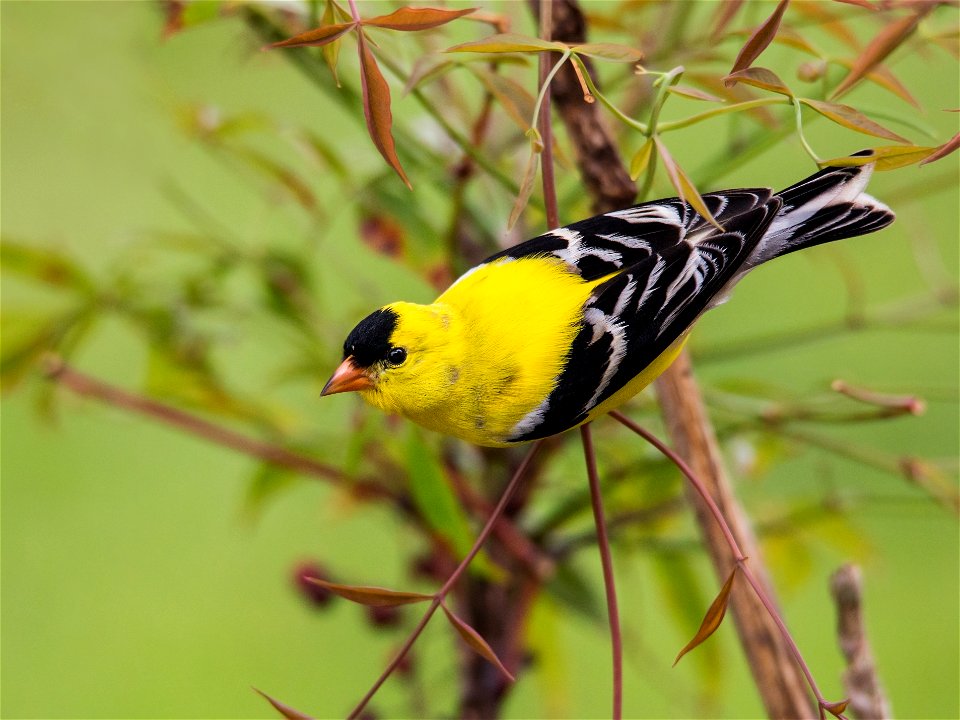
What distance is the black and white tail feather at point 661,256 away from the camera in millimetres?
510

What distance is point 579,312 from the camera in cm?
55

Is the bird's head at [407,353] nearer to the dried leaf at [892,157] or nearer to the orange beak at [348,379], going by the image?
the orange beak at [348,379]

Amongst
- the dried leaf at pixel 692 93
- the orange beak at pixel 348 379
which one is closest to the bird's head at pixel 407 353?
the orange beak at pixel 348 379

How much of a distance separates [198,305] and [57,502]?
126cm

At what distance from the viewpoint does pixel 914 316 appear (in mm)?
799

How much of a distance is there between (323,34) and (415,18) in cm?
4

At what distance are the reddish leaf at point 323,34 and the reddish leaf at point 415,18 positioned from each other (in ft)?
0.04

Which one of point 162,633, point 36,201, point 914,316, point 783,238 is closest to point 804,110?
point 783,238

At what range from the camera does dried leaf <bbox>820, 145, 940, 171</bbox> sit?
1.33ft

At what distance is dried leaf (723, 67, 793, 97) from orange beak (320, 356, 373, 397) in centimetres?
28

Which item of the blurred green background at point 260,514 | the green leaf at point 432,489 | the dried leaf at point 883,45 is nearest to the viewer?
the dried leaf at point 883,45

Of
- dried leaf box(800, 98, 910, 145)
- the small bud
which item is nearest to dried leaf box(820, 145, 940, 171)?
dried leaf box(800, 98, 910, 145)

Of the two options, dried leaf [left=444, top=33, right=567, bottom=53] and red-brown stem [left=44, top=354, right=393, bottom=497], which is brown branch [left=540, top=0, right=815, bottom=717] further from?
red-brown stem [left=44, top=354, right=393, bottom=497]

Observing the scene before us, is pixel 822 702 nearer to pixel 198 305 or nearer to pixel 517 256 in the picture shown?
pixel 517 256
